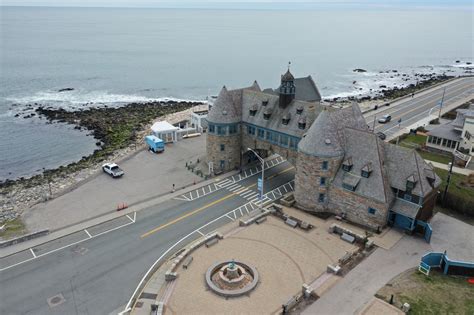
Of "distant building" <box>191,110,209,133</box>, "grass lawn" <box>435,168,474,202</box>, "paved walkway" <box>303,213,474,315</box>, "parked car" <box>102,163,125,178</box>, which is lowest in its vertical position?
"paved walkway" <box>303,213,474,315</box>

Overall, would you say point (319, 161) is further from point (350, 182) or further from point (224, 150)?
point (224, 150)

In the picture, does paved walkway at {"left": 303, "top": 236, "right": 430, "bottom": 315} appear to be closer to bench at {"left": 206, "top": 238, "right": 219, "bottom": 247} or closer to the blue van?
bench at {"left": 206, "top": 238, "right": 219, "bottom": 247}

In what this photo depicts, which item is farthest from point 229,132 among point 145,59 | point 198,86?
point 145,59

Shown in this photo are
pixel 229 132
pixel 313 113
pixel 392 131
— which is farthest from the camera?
pixel 392 131

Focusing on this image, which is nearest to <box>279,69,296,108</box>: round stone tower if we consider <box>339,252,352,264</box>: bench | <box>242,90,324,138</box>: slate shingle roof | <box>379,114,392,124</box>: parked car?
<box>242,90,324,138</box>: slate shingle roof

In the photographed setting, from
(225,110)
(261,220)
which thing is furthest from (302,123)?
(261,220)

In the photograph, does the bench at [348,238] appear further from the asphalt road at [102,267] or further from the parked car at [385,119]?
the parked car at [385,119]

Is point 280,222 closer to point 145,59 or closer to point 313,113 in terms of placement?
point 313,113
